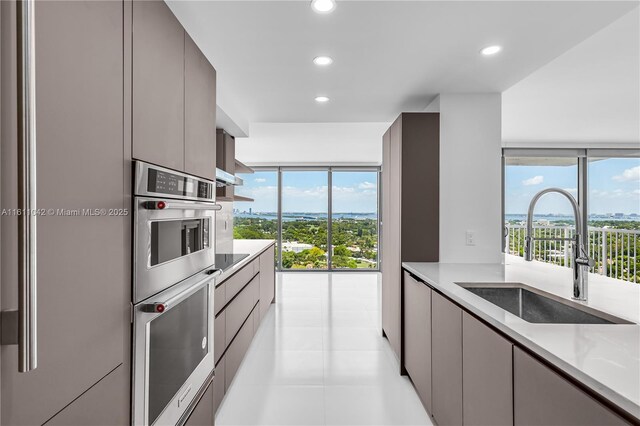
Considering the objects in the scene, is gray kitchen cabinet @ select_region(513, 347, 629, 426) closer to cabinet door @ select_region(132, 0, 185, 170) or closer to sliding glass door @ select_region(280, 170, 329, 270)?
cabinet door @ select_region(132, 0, 185, 170)

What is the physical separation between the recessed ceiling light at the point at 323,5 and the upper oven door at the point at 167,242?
3.71ft

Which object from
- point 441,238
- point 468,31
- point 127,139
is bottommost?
point 441,238

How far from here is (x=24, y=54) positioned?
60 cm

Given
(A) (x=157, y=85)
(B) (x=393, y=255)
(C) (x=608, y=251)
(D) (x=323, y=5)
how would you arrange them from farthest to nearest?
1. (C) (x=608, y=251)
2. (B) (x=393, y=255)
3. (D) (x=323, y=5)
4. (A) (x=157, y=85)

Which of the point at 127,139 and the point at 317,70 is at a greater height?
the point at 317,70

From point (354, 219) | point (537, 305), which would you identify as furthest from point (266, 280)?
point (354, 219)

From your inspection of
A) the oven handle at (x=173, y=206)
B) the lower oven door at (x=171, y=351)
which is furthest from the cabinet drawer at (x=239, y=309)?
the oven handle at (x=173, y=206)

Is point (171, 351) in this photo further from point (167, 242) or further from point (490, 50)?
point (490, 50)

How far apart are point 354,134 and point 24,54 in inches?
173

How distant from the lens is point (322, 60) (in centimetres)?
220

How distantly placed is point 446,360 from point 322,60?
2017 mm

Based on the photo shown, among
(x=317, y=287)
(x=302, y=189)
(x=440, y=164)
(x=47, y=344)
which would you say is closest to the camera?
(x=47, y=344)

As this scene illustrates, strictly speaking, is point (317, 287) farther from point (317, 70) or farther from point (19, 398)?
point (19, 398)

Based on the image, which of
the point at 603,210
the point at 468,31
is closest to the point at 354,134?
the point at 468,31
